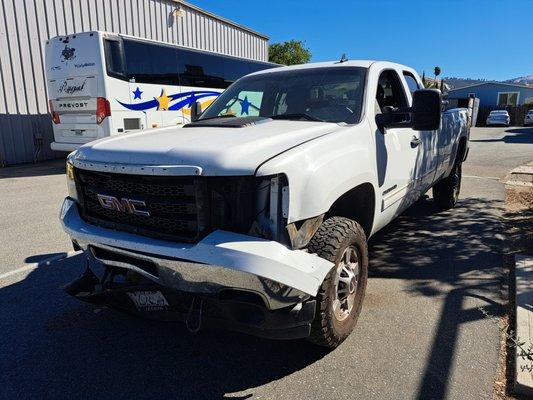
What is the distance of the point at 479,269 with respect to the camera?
438 centimetres

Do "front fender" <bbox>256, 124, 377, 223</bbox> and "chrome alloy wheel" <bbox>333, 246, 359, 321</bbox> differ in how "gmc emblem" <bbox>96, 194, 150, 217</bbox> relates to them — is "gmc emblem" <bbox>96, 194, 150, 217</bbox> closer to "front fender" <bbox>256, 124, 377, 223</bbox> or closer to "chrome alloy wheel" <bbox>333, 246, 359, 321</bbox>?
"front fender" <bbox>256, 124, 377, 223</bbox>

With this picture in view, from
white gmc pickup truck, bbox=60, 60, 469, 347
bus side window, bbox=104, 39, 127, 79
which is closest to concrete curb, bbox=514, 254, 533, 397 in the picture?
white gmc pickup truck, bbox=60, 60, 469, 347

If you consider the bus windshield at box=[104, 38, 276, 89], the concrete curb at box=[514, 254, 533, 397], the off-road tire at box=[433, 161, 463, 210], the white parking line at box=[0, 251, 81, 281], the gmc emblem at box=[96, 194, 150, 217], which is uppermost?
the bus windshield at box=[104, 38, 276, 89]

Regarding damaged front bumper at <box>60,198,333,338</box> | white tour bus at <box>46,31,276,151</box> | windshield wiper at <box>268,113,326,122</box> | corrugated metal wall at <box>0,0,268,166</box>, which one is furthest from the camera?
corrugated metal wall at <box>0,0,268,166</box>

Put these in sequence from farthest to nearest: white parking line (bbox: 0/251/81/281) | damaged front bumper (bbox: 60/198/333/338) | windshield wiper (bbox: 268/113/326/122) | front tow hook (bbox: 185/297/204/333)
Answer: white parking line (bbox: 0/251/81/281) < windshield wiper (bbox: 268/113/326/122) < front tow hook (bbox: 185/297/204/333) < damaged front bumper (bbox: 60/198/333/338)

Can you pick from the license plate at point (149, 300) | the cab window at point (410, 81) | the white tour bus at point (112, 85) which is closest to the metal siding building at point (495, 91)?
the white tour bus at point (112, 85)

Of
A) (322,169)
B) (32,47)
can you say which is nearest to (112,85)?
(32,47)

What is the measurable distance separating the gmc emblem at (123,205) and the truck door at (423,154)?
2.84m

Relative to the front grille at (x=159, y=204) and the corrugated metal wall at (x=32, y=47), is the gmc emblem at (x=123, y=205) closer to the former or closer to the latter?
the front grille at (x=159, y=204)

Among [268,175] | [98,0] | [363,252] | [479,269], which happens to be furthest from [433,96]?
[98,0]

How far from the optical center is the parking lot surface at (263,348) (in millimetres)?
2637

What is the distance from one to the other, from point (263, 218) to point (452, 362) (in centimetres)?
162

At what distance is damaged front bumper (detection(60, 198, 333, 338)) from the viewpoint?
7.25 feet

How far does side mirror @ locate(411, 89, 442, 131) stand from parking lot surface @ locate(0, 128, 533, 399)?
4.88ft
